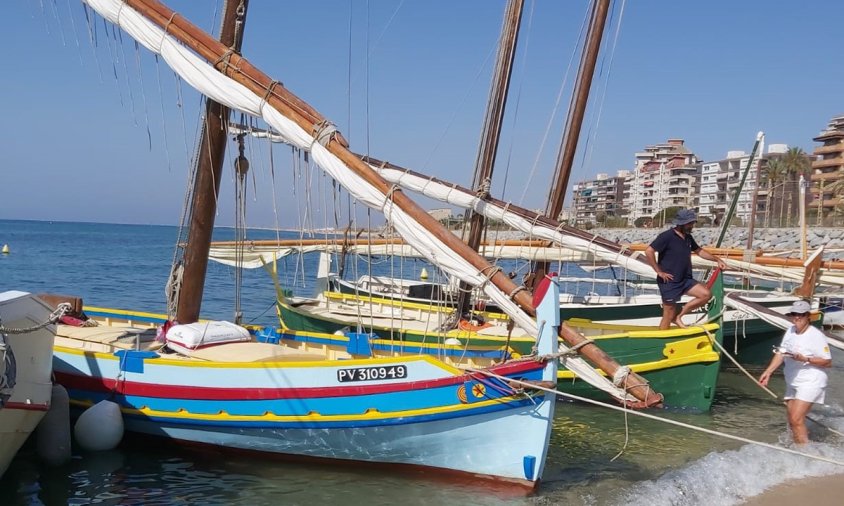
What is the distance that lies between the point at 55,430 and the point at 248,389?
105 inches

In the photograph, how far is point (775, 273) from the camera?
60.1 feet

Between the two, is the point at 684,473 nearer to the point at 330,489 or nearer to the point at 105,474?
the point at 330,489

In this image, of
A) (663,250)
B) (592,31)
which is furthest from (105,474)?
(592,31)

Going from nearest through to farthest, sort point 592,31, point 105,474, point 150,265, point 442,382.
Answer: point 442,382 → point 105,474 → point 592,31 → point 150,265

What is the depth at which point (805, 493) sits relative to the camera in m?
9.23

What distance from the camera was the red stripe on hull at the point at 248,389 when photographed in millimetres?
8812

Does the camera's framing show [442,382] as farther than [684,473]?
No

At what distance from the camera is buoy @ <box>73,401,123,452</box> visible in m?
9.95

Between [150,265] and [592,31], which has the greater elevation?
[592,31]

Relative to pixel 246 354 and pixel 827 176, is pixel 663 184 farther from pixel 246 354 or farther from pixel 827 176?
pixel 246 354

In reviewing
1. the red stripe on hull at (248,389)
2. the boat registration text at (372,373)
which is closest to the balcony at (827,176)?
the red stripe on hull at (248,389)

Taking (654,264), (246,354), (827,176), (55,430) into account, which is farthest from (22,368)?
(827,176)

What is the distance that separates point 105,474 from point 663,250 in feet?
29.8

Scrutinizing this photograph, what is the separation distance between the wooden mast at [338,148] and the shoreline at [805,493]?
6.97 ft
